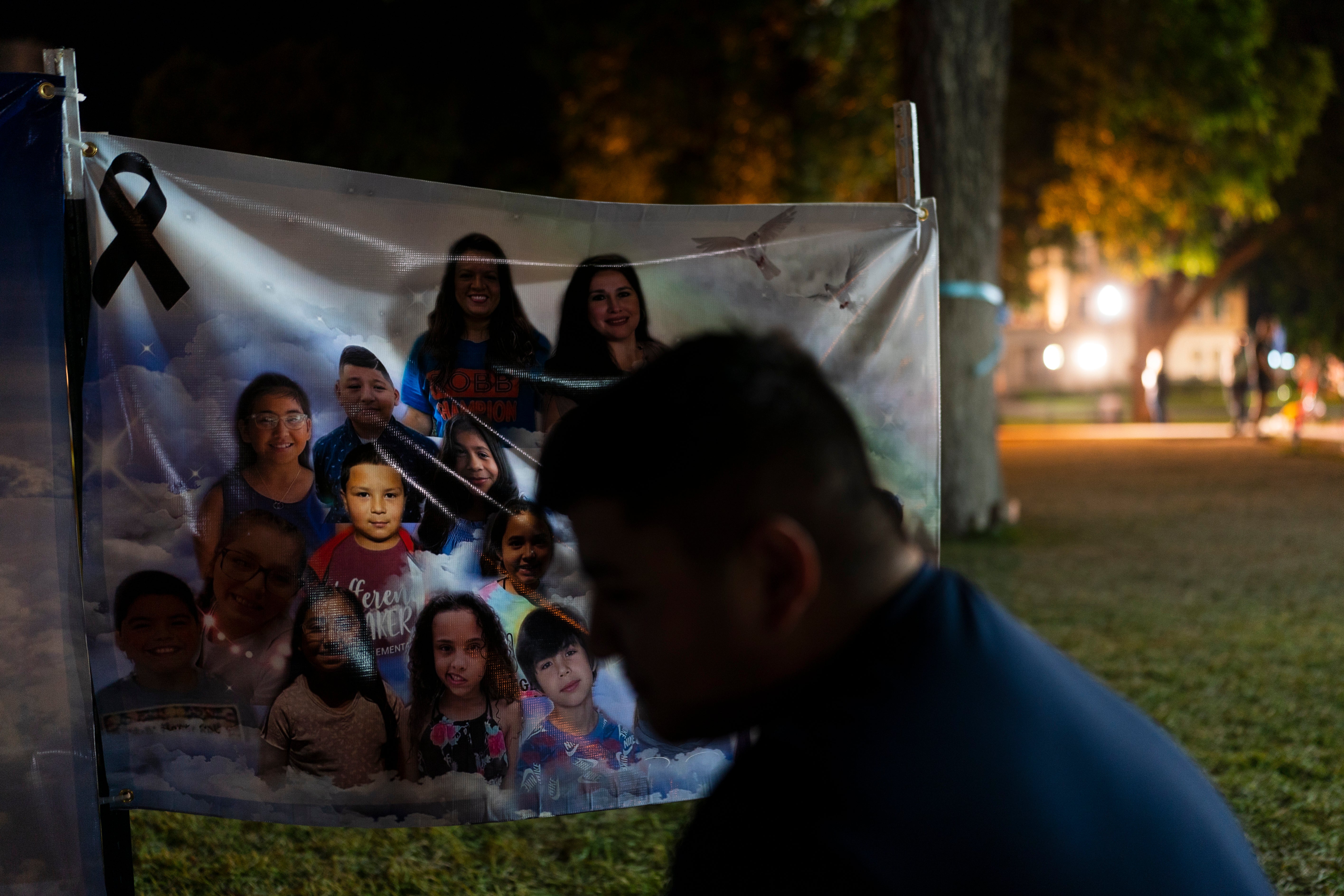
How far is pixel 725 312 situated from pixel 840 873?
2.30 m

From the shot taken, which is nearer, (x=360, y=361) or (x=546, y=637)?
(x=360, y=361)

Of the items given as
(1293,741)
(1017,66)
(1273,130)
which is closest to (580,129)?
(1017,66)

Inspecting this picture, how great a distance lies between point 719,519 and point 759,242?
2.23m

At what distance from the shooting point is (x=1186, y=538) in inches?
387

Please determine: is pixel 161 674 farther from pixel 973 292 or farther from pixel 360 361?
pixel 973 292

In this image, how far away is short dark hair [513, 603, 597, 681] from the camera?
9.42 ft

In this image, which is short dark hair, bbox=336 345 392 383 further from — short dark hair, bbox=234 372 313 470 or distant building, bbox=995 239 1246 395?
distant building, bbox=995 239 1246 395

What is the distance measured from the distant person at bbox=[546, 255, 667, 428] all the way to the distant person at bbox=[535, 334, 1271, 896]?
1854mm

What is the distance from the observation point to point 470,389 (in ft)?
9.32

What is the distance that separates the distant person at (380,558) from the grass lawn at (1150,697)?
1.06m

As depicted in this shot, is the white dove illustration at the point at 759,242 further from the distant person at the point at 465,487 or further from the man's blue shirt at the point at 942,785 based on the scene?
the man's blue shirt at the point at 942,785

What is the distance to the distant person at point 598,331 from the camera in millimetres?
2926

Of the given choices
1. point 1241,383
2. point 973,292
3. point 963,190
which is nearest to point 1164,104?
point 963,190

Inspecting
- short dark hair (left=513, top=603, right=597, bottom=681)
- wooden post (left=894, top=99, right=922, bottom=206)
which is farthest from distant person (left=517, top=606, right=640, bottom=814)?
wooden post (left=894, top=99, right=922, bottom=206)
